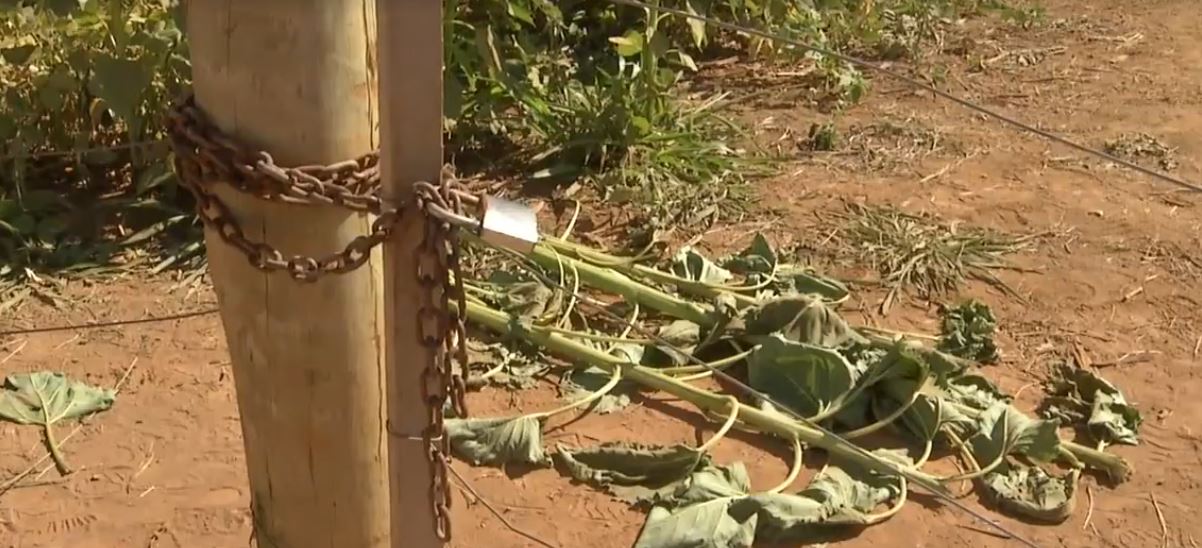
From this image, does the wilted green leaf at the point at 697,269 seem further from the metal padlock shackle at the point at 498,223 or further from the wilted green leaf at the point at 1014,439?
the metal padlock shackle at the point at 498,223

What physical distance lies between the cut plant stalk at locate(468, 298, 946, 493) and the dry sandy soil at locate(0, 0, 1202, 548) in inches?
2.5

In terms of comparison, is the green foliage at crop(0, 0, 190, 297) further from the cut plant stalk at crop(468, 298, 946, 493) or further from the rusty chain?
the rusty chain

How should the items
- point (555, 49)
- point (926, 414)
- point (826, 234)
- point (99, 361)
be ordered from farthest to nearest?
point (555, 49) < point (826, 234) < point (99, 361) < point (926, 414)

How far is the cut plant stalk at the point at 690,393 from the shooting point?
303 centimetres

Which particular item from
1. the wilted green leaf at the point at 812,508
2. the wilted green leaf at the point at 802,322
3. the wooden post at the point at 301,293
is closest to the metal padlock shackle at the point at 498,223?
the wooden post at the point at 301,293

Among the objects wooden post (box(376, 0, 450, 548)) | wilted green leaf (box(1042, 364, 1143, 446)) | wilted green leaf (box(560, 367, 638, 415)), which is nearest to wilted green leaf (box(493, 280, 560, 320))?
wilted green leaf (box(560, 367, 638, 415))

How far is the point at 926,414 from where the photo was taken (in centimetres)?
321

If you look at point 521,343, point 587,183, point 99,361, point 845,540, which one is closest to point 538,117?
point 587,183

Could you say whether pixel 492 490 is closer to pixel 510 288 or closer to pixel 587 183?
pixel 510 288

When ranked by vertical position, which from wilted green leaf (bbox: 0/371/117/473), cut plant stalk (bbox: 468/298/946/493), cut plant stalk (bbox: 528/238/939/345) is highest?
cut plant stalk (bbox: 528/238/939/345)

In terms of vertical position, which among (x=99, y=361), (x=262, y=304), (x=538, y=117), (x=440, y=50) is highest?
(x=440, y=50)

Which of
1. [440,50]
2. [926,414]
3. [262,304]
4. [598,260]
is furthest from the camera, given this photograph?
[598,260]

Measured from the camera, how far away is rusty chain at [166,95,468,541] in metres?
1.59

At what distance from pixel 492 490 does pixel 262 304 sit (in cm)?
137
